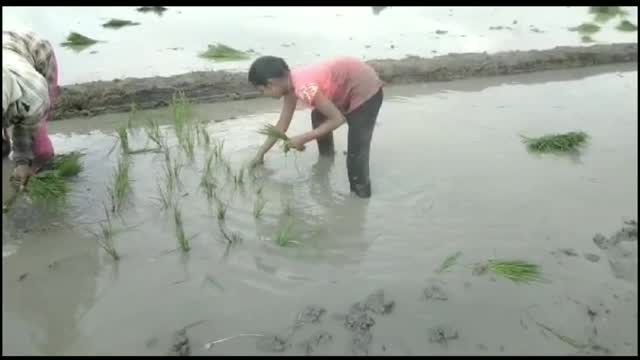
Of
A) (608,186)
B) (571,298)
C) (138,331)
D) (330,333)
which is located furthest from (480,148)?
(138,331)

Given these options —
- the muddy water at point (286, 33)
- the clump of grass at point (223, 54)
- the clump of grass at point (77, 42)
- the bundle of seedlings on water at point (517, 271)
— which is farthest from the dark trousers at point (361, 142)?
the clump of grass at point (77, 42)

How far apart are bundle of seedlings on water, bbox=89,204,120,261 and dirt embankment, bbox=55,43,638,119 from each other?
2042 millimetres

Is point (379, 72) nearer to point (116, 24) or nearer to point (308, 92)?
point (308, 92)

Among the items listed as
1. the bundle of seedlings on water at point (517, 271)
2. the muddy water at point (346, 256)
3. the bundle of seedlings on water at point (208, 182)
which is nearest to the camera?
the muddy water at point (346, 256)

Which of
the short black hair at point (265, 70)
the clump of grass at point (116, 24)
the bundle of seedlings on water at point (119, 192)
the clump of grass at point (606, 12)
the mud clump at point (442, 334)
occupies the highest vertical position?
the short black hair at point (265, 70)

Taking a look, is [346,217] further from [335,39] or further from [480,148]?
[335,39]

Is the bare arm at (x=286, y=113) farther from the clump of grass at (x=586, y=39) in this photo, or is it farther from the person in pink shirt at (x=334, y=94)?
the clump of grass at (x=586, y=39)

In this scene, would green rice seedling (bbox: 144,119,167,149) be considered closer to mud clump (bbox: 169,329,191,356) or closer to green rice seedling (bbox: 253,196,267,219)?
green rice seedling (bbox: 253,196,267,219)

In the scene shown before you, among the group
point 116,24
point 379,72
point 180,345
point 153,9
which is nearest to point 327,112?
point 180,345

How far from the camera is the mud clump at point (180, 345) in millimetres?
2125

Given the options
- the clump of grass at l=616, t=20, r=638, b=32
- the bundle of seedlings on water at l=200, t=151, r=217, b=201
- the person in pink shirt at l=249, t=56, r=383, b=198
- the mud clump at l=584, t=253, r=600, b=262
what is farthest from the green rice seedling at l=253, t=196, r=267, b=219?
the clump of grass at l=616, t=20, r=638, b=32

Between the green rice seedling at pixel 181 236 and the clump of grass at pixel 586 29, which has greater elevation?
the clump of grass at pixel 586 29

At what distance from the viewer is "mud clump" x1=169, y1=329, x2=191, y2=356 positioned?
212 centimetres

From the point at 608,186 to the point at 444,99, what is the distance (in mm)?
2125
